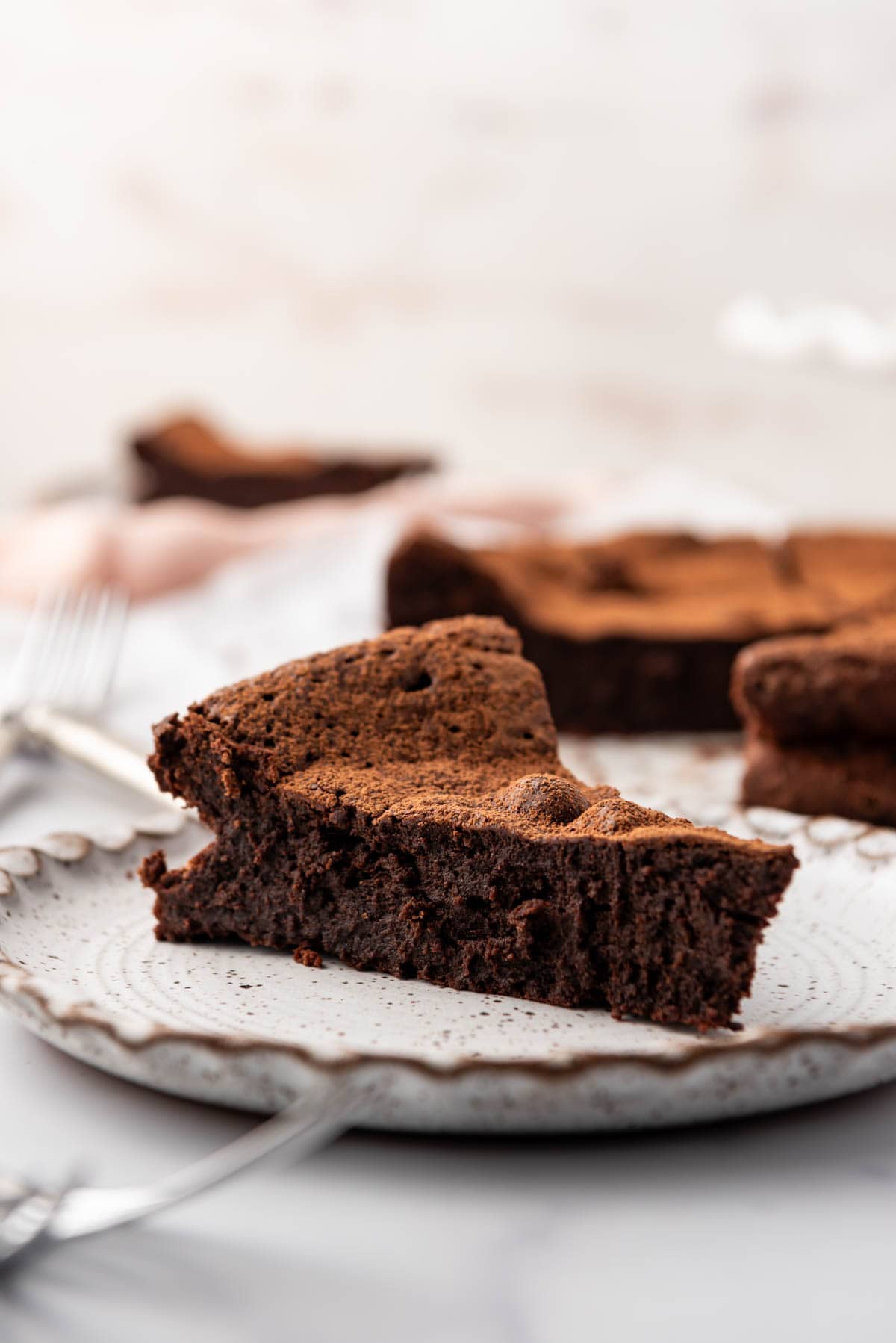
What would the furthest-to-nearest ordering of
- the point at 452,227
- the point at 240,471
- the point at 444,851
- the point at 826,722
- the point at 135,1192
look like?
the point at 452,227
the point at 240,471
the point at 826,722
the point at 444,851
the point at 135,1192

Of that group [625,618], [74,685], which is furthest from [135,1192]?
[625,618]

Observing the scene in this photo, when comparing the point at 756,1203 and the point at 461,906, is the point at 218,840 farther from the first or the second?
the point at 756,1203

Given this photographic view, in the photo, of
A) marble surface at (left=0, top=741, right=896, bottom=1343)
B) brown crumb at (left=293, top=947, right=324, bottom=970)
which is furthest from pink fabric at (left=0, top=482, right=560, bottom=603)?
marble surface at (left=0, top=741, right=896, bottom=1343)

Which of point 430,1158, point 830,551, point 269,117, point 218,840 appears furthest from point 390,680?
point 269,117

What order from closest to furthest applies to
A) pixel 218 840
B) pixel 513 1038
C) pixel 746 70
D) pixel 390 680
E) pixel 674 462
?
1. pixel 513 1038
2. pixel 218 840
3. pixel 390 680
4. pixel 746 70
5. pixel 674 462

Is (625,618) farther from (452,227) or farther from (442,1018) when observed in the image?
(452,227)

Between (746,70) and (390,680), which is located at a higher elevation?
(746,70)

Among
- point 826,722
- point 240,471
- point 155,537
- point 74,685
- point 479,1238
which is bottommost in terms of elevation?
point 479,1238
